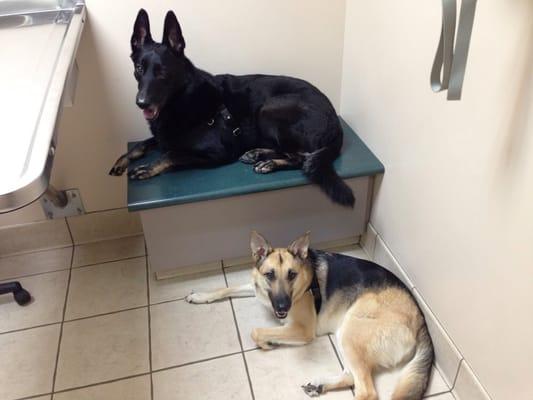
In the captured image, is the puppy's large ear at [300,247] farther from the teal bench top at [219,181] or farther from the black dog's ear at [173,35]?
the black dog's ear at [173,35]

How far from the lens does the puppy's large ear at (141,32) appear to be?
1604 millimetres

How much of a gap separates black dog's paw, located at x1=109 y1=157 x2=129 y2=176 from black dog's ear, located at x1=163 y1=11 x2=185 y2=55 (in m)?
0.51

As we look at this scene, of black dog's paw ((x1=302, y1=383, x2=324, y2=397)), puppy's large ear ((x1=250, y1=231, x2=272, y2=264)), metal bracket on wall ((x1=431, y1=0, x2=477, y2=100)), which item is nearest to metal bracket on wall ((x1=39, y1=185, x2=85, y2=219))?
puppy's large ear ((x1=250, y1=231, x2=272, y2=264))

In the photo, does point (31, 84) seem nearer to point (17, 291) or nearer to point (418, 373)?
point (17, 291)

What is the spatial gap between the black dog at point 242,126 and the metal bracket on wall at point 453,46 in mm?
806

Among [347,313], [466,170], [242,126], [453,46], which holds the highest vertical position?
[453,46]

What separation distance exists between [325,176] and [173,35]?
760 mm

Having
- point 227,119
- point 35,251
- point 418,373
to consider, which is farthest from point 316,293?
point 35,251

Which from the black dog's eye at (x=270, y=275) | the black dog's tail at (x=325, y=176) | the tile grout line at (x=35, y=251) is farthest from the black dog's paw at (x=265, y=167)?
the tile grout line at (x=35, y=251)

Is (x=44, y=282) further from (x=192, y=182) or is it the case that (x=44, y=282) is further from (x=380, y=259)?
(x=380, y=259)

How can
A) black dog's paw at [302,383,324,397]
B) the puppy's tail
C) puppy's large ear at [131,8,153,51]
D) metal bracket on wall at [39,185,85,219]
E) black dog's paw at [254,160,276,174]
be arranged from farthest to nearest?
metal bracket on wall at [39,185,85,219], black dog's paw at [254,160,276,174], puppy's large ear at [131,8,153,51], black dog's paw at [302,383,324,397], the puppy's tail

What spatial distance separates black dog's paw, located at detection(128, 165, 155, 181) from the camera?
5.93 feet

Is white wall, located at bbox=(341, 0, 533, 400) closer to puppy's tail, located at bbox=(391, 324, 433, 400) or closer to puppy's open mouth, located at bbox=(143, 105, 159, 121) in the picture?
puppy's tail, located at bbox=(391, 324, 433, 400)

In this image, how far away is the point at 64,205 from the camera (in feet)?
6.81
